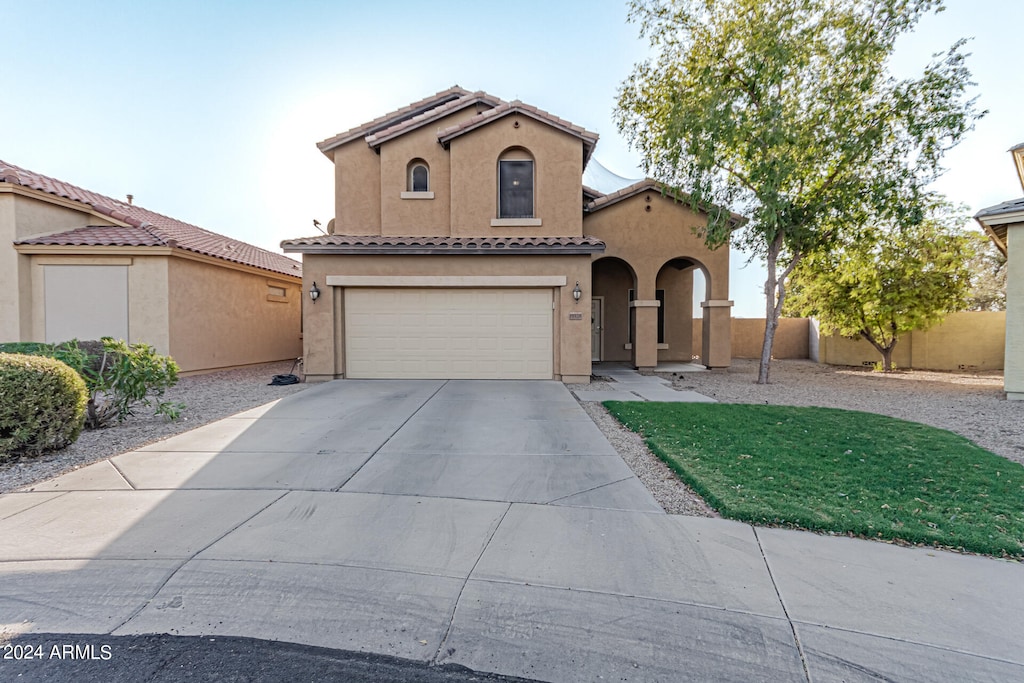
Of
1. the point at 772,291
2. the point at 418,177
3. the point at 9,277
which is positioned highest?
the point at 418,177

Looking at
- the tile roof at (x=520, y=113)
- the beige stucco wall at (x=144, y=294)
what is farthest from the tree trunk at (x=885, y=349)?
the beige stucco wall at (x=144, y=294)

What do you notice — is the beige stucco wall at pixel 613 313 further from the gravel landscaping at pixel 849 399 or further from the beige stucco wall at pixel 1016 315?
the beige stucco wall at pixel 1016 315

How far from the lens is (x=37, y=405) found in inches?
222

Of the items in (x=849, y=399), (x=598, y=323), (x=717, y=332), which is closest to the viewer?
(x=849, y=399)

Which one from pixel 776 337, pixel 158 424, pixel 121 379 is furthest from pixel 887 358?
pixel 121 379

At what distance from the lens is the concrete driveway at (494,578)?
2.62 m

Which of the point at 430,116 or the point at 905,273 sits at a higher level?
the point at 430,116

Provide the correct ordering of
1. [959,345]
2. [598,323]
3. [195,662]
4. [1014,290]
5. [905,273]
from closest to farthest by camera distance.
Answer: [195,662]
[1014,290]
[905,273]
[959,345]
[598,323]

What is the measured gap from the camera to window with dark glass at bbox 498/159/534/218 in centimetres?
1359

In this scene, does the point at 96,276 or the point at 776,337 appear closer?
the point at 96,276

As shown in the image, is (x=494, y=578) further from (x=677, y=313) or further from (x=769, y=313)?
(x=677, y=313)

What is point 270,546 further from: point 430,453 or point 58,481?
point 58,481

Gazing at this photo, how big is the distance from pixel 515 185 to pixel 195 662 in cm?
1274

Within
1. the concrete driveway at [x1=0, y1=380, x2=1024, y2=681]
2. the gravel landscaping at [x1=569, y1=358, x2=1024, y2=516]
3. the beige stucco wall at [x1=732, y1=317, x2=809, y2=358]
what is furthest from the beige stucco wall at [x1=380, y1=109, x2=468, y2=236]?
the beige stucco wall at [x1=732, y1=317, x2=809, y2=358]
